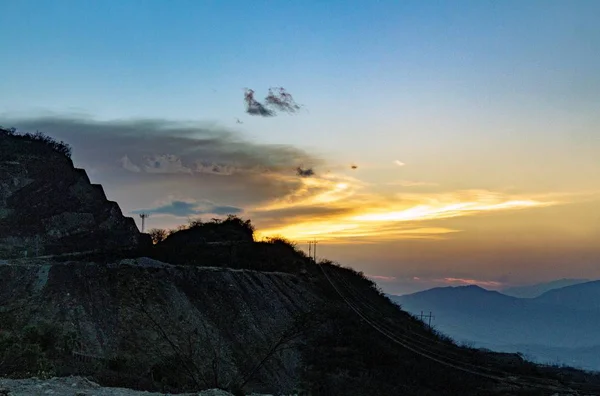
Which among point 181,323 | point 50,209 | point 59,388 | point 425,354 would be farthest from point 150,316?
point 425,354

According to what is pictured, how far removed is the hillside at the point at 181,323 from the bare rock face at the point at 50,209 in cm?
17

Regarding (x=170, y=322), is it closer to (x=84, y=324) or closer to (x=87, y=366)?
(x=84, y=324)

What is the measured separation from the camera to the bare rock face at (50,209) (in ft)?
174

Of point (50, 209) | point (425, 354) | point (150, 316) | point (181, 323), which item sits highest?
point (50, 209)

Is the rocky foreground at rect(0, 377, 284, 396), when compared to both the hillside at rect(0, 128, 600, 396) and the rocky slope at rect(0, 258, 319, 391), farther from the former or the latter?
the rocky slope at rect(0, 258, 319, 391)

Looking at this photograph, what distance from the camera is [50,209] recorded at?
5631 centimetres

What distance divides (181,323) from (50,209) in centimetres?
2066

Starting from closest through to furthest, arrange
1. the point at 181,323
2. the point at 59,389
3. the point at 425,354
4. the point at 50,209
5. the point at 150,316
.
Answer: the point at 59,389, the point at 150,316, the point at 181,323, the point at 50,209, the point at 425,354

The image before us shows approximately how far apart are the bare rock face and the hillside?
6.5 inches

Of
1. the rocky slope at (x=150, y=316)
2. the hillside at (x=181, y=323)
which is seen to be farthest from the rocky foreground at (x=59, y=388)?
the rocky slope at (x=150, y=316)

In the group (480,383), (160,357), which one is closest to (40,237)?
(160,357)

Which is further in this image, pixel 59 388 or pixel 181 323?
pixel 181 323

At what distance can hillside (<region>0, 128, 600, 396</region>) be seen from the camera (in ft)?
121

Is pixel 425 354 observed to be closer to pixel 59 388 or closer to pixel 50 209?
pixel 50 209
